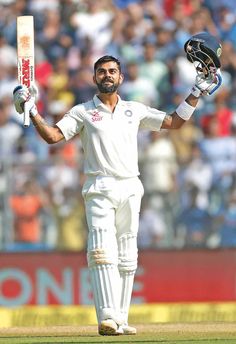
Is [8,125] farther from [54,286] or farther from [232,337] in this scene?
[232,337]

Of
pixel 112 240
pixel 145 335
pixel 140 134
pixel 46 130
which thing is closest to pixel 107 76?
pixel 46 130

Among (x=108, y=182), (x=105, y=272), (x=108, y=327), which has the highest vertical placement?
(x=108, y=182)

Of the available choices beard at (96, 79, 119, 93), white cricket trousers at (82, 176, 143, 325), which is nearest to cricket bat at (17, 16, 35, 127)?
beard at (96, 79, 119, 93)

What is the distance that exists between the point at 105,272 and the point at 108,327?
36 centimetres

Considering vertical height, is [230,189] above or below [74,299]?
above

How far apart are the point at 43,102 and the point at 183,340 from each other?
719cm

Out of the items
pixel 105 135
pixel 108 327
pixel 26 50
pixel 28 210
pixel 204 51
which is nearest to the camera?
pixel 108 327

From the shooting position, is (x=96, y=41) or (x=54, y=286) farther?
(x=96, y=41)

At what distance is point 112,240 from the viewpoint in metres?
7.40

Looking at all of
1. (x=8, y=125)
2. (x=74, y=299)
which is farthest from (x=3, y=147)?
(x=74, y=299)

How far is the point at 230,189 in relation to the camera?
443 inches

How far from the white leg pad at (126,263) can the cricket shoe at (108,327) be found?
162 millimetres

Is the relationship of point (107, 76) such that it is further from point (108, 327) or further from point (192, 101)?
point (108, 327)

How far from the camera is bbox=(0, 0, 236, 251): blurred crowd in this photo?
11.3 m
